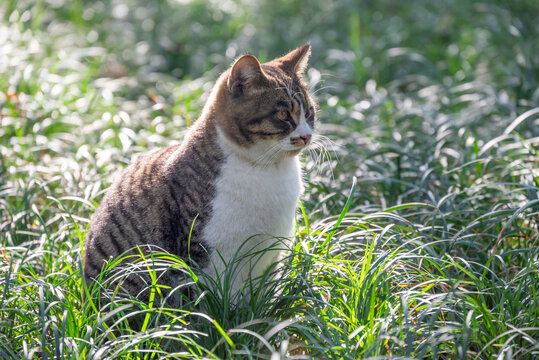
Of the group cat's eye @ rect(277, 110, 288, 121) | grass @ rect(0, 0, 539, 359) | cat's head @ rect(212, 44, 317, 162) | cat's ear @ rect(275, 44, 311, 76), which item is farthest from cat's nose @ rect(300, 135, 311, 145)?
cat's ear @ rect(275, 44, 311, 76)

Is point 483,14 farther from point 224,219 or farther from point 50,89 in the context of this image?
point 224,219

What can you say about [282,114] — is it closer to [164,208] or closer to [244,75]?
[244,75]

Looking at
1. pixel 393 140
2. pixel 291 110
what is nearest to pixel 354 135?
pixel 393 140

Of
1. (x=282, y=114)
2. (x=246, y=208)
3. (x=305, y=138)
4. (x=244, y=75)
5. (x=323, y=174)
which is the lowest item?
(x=323, y=174)

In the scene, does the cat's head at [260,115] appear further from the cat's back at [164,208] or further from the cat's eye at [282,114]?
the cat's back at [164,208]

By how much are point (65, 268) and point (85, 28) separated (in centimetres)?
469

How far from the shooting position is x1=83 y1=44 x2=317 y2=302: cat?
2773mm

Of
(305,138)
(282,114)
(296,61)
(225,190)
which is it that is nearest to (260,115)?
(282,114)

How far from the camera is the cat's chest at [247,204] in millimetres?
2758

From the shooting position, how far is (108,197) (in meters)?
3.04

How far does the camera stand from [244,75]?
2.85 meters

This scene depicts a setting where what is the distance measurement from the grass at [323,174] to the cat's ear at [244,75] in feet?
2.21

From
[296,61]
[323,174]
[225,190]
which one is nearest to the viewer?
[225,190]

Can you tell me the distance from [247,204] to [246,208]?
0.02m
